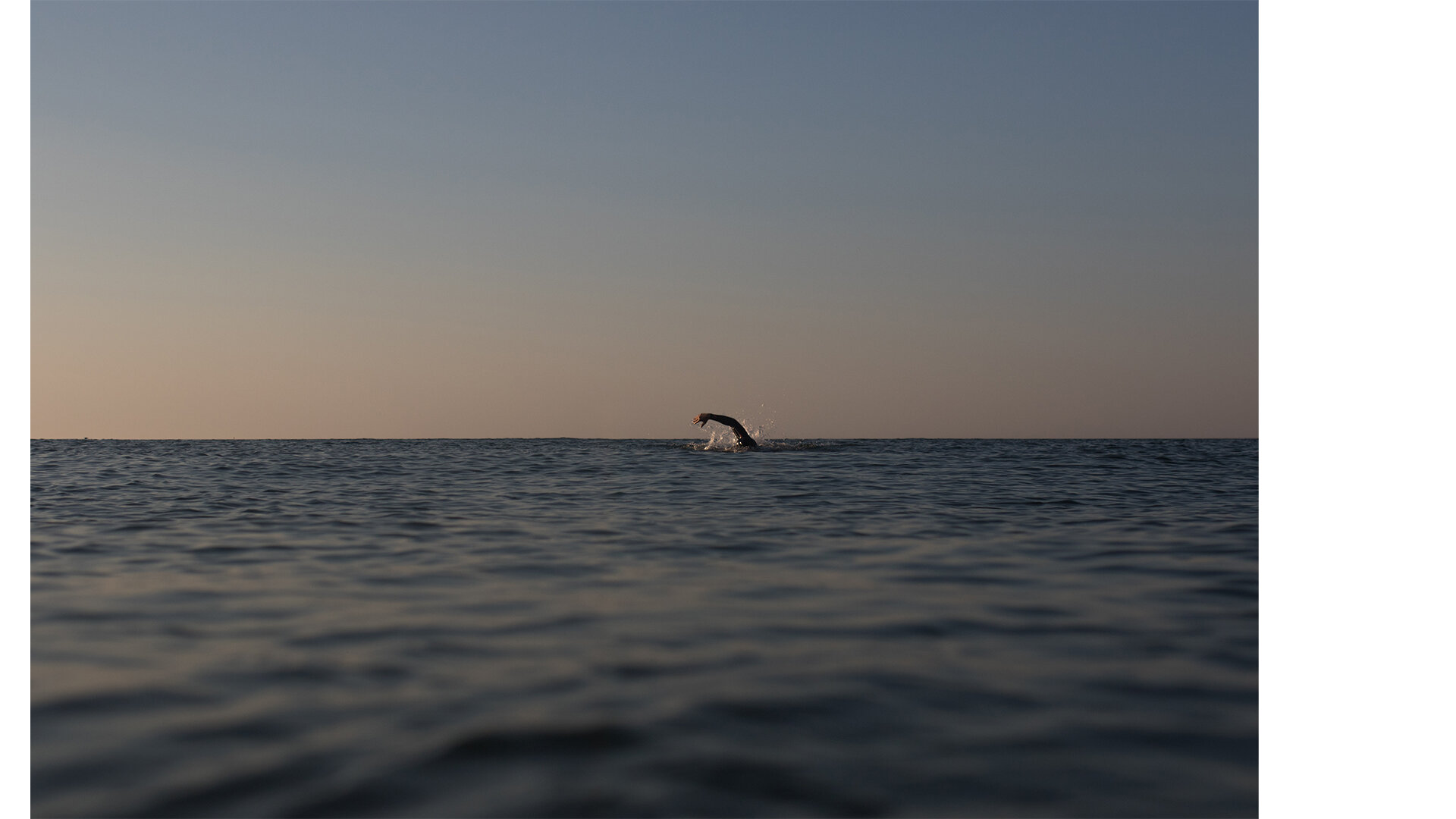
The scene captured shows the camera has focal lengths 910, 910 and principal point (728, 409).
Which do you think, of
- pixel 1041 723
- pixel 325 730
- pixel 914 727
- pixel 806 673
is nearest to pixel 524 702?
pixel 325 730

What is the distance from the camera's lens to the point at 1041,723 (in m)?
4.48

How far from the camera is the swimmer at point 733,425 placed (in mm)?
30013

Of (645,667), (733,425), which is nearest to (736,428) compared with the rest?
(733,425)

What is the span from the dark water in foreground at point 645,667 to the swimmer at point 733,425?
17550 millimetres

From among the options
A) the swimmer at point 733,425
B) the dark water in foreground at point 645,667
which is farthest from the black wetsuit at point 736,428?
the dark water in foreground at point 645,667

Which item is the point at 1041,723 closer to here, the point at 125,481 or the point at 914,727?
the point at 914,727

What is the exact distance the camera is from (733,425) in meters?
32.5

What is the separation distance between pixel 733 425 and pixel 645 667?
27174 mm

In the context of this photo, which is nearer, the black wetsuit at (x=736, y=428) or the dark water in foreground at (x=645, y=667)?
the dark water in foreground at (x=645, y=667)

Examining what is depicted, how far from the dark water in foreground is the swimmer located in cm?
1755

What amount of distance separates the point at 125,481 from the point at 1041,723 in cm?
2275

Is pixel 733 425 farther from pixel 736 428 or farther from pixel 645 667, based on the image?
pixel 645 667

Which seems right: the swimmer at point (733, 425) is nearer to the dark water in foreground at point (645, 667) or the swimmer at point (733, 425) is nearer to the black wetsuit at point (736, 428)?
the black wetsuit at point (736, 428)

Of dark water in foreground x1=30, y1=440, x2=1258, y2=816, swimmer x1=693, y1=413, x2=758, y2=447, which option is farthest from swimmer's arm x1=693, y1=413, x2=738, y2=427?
dark water in foreground x1=30, y1=440, x2=1258, y2=816
